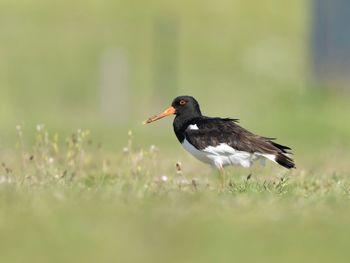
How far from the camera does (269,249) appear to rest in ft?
26.0

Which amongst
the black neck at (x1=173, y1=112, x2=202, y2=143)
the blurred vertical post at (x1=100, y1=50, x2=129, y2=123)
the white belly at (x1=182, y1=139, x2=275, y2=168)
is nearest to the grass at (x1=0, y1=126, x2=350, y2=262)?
the white belly at (x1=182, y1=139, x2=275, y2=168)

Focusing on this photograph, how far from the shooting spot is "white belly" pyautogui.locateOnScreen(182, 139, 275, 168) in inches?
536

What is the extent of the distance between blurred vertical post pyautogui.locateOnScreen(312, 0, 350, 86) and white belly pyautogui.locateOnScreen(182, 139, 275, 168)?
18.2m

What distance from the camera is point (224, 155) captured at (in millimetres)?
13797

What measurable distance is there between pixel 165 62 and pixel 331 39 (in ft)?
19.5

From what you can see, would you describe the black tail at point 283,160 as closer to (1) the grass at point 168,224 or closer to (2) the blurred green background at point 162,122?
(2) the blurred green background at point 162,122

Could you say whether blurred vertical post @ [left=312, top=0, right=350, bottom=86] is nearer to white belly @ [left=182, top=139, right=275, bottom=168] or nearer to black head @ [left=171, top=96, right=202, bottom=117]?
black head @ [left=171, top=96, right=202, bottom=117]

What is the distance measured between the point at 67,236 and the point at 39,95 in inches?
1074

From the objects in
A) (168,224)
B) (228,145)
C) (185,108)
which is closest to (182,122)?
(185,108)

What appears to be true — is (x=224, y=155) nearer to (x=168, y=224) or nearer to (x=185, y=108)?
(x=185, y=108)

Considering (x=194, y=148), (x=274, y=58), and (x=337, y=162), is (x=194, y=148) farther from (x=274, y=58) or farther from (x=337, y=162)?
(x=274, y=58)

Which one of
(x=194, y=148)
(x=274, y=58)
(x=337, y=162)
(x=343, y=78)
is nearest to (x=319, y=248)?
(x=194, y=148)

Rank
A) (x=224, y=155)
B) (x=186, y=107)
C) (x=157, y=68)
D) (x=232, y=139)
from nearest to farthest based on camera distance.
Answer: (x=232, y=139) → (x=224, y=155) → (x=186, y=107) → (x=157, y=68)

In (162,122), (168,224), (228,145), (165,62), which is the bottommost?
(162,122)
